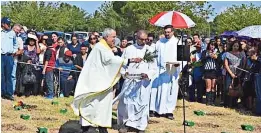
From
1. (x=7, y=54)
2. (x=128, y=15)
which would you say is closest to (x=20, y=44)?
(x=7, y=54)

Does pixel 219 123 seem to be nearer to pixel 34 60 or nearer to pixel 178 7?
pixel 34 60

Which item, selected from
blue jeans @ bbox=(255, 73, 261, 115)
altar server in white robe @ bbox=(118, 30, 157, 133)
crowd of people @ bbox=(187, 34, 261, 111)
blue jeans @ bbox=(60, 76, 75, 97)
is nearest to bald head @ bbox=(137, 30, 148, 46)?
altar server in white robe @ bbox=(118, 30, 157, 133)

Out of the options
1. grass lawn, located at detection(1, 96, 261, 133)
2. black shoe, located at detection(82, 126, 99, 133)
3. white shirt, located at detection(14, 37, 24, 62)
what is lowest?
grass lawn, located at detection(1, 96, 261, 133)

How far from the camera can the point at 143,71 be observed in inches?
348

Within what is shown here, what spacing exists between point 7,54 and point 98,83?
4.45 meters

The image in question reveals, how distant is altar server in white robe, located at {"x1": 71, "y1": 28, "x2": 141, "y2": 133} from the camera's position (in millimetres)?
7906

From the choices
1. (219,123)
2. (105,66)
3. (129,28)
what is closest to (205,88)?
(219,123)

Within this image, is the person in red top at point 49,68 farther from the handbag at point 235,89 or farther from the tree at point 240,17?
the tree at point 240,17

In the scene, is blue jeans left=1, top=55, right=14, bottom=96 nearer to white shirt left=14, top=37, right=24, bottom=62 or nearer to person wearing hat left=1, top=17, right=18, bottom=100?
person wearing hat left=1, top=17, right=18, bottom=100

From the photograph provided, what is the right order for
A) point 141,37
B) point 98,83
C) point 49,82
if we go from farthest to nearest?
1. point 49,82
2. point 141,37
3. point 98,83

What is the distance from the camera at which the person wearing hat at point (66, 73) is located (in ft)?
42.4

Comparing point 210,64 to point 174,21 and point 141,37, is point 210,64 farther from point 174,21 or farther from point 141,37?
point 141,37

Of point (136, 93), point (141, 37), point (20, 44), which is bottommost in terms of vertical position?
point (136, 93)

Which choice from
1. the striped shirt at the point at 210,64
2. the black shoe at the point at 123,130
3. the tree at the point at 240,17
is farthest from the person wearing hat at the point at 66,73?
the tree at the point at 240,17
